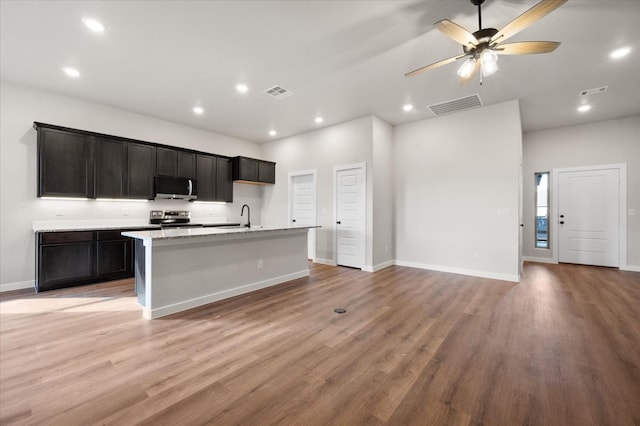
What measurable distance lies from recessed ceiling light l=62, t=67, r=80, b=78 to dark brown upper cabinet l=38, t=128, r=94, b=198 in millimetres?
985

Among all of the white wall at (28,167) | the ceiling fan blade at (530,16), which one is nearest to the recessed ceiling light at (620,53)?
the ceiling fan blade at (530,16)

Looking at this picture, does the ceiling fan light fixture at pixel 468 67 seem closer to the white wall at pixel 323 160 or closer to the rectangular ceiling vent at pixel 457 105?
the rectangular ceiling vent at pixel 457 105

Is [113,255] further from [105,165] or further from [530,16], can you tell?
[530,16]

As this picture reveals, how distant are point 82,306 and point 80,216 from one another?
81.5 inches

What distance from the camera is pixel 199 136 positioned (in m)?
6.41

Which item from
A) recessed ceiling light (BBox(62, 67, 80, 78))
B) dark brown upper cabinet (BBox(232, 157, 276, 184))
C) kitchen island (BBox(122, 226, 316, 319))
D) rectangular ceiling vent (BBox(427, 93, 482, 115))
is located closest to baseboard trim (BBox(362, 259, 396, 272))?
kitchen island (BBox(122, 226, 316, 319))

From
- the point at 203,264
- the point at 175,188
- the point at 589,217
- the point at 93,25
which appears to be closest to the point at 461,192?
the point at 589,217

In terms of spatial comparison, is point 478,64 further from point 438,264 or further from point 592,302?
point 438,264

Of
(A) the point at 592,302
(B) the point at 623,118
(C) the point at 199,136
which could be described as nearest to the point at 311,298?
(A) the point at 592,302

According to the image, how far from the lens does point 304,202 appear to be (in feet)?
21.9

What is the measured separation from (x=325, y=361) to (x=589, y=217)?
705 centimetres

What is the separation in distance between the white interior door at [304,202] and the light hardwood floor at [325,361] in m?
2.75

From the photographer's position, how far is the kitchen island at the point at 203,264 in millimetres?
3055

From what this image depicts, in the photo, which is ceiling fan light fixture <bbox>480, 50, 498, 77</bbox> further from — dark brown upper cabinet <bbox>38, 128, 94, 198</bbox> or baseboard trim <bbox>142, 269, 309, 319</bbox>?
dark brown upper cabinet <bbox>38, 128, 94, 198</bbox>
